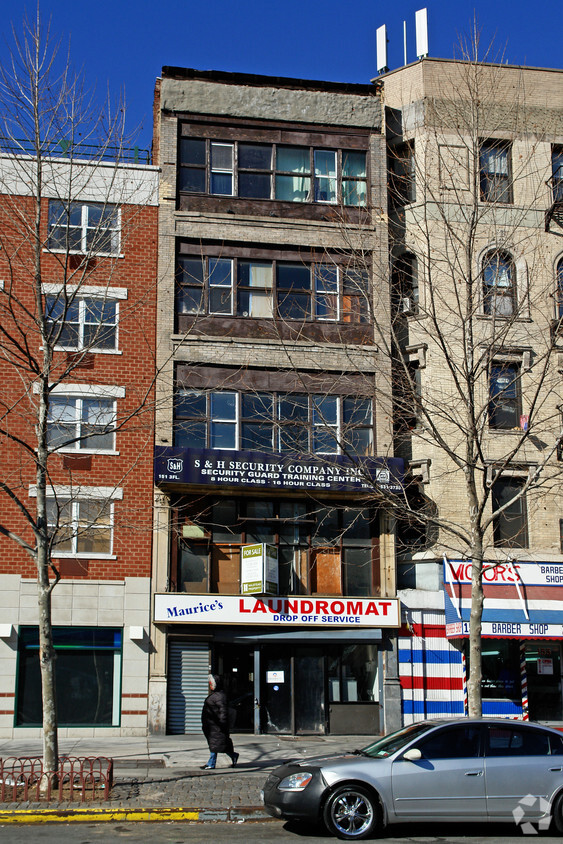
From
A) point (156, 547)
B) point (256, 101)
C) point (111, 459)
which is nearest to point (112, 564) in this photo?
point (156, 547)

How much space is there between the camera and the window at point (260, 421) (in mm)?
21719

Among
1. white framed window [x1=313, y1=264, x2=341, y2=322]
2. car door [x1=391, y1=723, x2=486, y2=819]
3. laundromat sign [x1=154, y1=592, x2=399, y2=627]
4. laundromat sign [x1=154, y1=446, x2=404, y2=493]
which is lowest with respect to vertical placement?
car door [x1=391, y1=723, x2=486, y2=819]

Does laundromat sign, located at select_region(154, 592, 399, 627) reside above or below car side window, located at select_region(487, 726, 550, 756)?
above

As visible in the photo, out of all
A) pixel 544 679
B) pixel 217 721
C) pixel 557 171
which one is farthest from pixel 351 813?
pixel 557 171

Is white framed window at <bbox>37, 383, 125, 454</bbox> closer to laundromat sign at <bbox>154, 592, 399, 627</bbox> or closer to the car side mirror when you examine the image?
laundromat sign at <bbox>154, 592, 399, 627</bbox>

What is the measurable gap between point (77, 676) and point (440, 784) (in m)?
12.0

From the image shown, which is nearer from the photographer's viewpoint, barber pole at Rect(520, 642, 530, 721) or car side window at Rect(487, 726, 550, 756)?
car side window at Rect(487, 726, 550, 756)

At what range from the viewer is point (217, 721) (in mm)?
14625

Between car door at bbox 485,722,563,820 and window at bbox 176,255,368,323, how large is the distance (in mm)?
13563

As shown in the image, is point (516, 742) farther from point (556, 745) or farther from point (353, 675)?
point (353, 675)

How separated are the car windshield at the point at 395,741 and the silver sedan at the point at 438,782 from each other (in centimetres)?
3

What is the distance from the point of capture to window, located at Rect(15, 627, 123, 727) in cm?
2000

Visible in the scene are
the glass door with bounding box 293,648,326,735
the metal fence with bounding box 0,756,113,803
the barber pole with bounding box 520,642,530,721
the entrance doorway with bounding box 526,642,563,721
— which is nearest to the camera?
the metal fence with bounding box 0,756,113,803

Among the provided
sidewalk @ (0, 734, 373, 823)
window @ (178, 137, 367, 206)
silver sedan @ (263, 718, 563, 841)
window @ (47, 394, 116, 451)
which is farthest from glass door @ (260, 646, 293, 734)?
window @ (178, 137, 367, 206)
